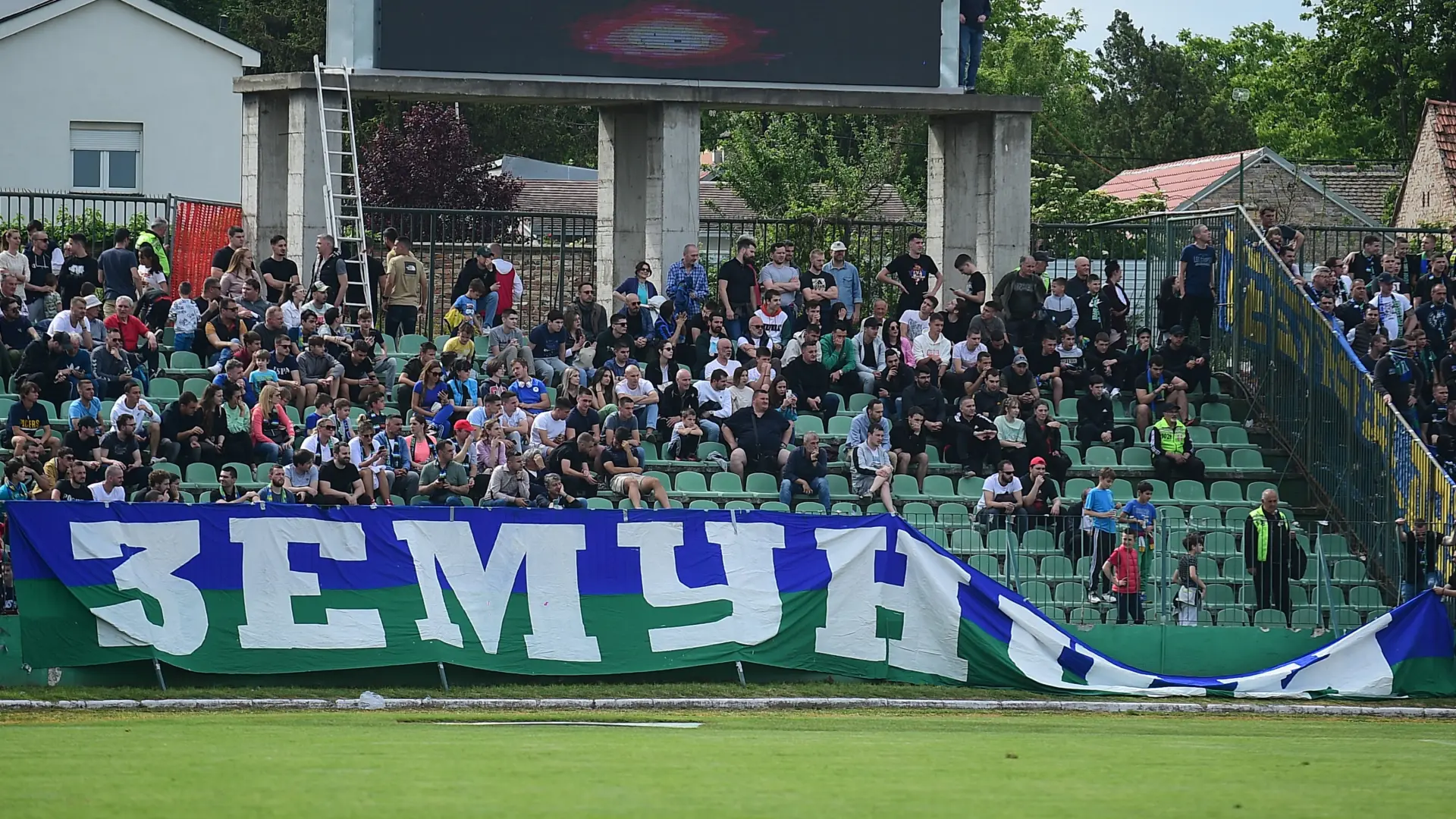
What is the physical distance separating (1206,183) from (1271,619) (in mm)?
43755

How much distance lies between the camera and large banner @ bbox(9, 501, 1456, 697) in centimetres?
1762

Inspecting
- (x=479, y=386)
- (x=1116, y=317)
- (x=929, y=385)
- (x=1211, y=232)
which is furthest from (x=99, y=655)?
(x=1211, y=232)

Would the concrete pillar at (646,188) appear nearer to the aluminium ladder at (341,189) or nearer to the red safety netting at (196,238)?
the aluminium ladder at (341,189)

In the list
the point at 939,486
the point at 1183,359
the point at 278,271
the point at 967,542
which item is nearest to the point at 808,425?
the point at 939,486

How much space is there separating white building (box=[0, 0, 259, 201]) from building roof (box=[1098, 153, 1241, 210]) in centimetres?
2927

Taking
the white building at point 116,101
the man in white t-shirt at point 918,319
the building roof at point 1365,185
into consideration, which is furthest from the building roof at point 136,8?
the building roof at point 1365,185

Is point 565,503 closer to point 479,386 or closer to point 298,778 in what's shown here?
point 479,386

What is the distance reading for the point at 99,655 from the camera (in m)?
17.5

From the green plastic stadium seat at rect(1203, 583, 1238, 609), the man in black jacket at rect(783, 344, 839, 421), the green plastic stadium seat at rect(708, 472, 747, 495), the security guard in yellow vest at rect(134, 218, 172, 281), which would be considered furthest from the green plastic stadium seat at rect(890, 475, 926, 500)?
the security guard in yellow vest at rect(134, 218, 172, 281)

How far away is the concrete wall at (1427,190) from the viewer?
53688 millimetres

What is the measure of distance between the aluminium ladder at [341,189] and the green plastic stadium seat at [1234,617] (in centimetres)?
1151

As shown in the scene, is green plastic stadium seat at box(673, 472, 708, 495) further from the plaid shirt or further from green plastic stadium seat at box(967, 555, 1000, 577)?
the plaid shirt

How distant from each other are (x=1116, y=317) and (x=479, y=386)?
9483 mm

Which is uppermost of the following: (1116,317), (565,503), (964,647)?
(1116,317)
